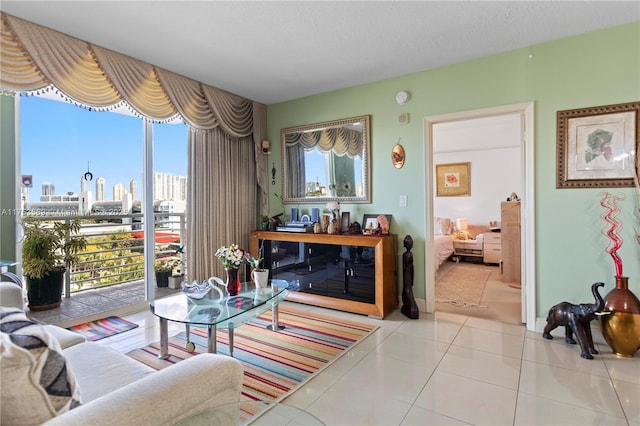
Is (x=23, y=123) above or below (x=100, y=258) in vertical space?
above

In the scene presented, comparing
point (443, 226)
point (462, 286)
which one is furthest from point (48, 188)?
point (443, 226)

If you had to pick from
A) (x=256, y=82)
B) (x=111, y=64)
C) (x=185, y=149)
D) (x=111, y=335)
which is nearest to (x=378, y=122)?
(x=256, y=82)

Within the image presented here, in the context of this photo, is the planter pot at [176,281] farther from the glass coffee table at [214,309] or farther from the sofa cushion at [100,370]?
the sofa cushion at [100,370]

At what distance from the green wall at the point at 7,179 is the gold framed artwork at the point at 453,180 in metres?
6.78

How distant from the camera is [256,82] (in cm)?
371

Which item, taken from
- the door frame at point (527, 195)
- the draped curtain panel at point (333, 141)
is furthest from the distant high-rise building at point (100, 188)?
the door frame at point (527, 195)

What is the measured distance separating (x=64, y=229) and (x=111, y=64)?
5.49 ft

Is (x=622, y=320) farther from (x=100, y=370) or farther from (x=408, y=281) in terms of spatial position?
(x=100, y=370)

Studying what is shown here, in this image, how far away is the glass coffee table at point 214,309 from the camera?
2.01 meters

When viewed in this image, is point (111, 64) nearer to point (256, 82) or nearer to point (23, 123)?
point (23, 123)

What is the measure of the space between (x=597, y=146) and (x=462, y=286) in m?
2.46

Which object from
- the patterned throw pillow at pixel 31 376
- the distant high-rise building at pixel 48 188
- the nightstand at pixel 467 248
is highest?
the distant high-rise building at pixel 48 188

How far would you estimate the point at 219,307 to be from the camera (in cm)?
224

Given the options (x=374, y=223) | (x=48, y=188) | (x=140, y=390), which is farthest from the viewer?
(x=374, y=223)
